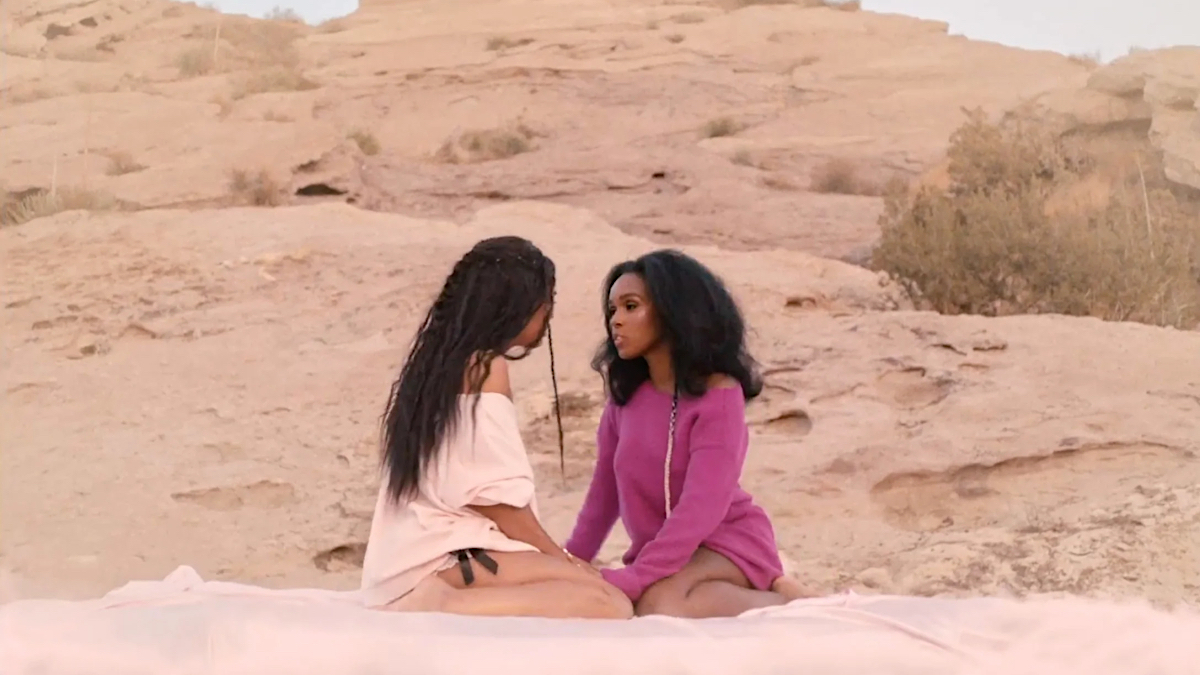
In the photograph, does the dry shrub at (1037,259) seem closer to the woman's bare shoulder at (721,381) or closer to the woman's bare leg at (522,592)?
the woman's bare shoulder at (721,381)

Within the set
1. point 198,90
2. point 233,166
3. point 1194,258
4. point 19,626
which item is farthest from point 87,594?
point 198,90

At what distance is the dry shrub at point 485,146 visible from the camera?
17.2m

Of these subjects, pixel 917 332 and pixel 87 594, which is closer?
pixel 87 594

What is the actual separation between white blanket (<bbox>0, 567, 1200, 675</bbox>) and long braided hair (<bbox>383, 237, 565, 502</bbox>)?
0.38 metres

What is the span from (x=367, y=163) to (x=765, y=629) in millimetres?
12121

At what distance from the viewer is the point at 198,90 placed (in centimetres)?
1967

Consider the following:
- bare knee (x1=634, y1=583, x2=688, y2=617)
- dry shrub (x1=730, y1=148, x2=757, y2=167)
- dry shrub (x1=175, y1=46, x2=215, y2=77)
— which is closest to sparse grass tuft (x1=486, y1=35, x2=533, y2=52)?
dry shrub (x1=175, y1=46, x2=215, y2=77)

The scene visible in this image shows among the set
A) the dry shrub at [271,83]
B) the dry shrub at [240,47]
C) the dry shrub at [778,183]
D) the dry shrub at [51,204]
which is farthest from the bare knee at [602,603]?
the dry shrub at [240,47]

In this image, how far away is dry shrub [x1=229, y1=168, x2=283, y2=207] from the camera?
11.8 meters

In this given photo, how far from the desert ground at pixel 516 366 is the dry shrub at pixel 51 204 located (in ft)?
0.29

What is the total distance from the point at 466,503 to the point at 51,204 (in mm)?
8968

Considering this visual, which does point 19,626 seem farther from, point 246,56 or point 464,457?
point 246,56

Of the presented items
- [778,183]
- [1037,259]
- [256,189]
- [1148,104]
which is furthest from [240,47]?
[1037,259]

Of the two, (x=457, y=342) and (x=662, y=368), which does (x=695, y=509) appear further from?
(x=457, y=342)
